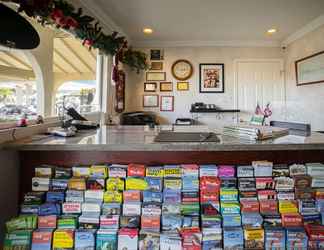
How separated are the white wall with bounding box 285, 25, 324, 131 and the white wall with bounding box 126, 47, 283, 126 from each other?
392mm

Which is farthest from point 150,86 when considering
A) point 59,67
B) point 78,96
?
point 59,67

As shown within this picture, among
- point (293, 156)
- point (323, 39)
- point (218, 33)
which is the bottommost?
point (293, 156)

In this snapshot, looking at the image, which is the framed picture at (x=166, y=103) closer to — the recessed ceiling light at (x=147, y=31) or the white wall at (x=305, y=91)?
the recessed ceiling light at (x=147, y=31)

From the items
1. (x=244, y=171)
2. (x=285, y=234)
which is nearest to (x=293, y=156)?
(x=244, y=171)

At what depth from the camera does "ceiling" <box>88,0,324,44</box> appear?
280cm

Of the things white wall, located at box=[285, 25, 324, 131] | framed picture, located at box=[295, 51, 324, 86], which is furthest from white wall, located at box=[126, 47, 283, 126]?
framed picture, located at box=[295, 51, 324, 86]

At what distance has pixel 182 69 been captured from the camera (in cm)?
439

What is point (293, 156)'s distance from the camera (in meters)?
1.33

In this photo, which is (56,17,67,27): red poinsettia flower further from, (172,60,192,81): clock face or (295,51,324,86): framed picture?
(295,51,324,86): framed picture

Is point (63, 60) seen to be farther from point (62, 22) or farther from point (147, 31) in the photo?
point (147, 31)

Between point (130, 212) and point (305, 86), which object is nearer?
point (130, 212)

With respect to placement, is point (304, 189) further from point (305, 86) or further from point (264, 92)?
point (264, 92)

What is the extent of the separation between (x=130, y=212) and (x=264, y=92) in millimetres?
3835

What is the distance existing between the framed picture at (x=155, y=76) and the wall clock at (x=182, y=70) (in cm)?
20
